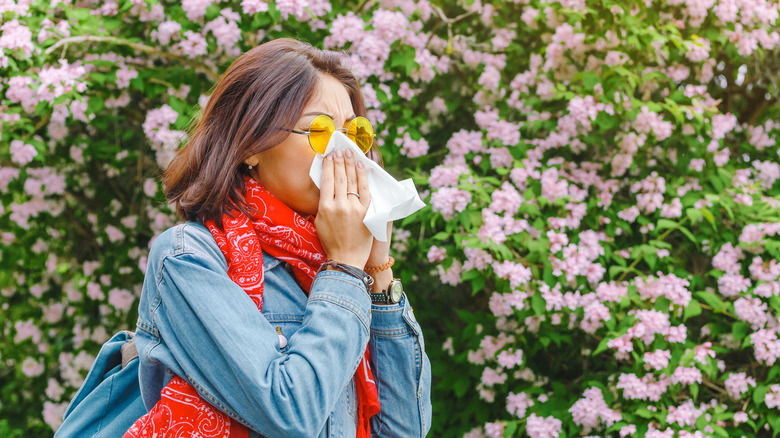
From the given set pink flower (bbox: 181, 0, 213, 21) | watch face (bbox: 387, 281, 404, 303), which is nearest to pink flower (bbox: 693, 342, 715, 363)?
watch face (bbox: 387, 281, 404, 303)

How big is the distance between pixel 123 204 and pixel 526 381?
2.68 meters

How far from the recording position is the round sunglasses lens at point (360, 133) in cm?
137

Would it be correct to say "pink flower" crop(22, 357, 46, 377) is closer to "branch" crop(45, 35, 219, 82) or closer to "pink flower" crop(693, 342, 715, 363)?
"branch" crop(45, 35, 219, 82)

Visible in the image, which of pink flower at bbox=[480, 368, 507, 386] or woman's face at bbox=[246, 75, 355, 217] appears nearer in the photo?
woman's face at bbox=[246, 75, 355, 217]

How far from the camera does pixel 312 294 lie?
1.16 meters

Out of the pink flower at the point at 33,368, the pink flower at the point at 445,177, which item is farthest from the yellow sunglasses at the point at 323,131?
the pink flower at the point at 33,368

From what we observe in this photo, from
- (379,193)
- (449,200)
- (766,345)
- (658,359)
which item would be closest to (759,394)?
(766,345)

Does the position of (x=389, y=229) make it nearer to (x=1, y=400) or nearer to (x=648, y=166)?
(x=648, y=166)

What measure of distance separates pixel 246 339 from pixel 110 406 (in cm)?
44

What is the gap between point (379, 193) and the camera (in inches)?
52.8

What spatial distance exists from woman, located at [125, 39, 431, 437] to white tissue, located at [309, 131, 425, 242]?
2cm

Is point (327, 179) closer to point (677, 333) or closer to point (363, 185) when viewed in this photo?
point (363, 185)

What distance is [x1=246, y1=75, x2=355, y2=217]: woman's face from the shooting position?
4.27 ft

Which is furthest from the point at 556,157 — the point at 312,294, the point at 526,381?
the point at 312,294
